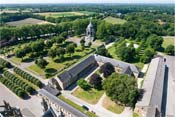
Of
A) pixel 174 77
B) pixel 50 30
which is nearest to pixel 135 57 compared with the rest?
pixel 174 77

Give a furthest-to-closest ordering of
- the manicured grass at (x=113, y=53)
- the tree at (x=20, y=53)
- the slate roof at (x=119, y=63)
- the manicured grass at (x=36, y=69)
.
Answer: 1. the manicured grass at (x=113, y=53)
2. the tree at (x=20, y=53)
3. the manicured grass at (x=36, y=69)
4. the slate roof at (x=119, y=63)

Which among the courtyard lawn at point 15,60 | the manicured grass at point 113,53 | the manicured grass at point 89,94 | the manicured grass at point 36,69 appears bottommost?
the manicured grass at point 89,94

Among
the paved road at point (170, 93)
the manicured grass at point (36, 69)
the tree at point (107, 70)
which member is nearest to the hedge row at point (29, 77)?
the manicured grass at point (36, 69)

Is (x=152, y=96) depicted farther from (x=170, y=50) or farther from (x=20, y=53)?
(x=20, y=53)

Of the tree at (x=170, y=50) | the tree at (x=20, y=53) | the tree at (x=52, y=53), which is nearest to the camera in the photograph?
the tree at (x=52, y=53)

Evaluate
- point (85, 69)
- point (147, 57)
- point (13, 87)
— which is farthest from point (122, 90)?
point (147, 57)

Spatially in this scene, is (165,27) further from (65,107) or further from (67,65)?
(65,107)

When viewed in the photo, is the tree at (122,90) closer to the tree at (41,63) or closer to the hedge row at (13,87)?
the hedge row at (13,87)
